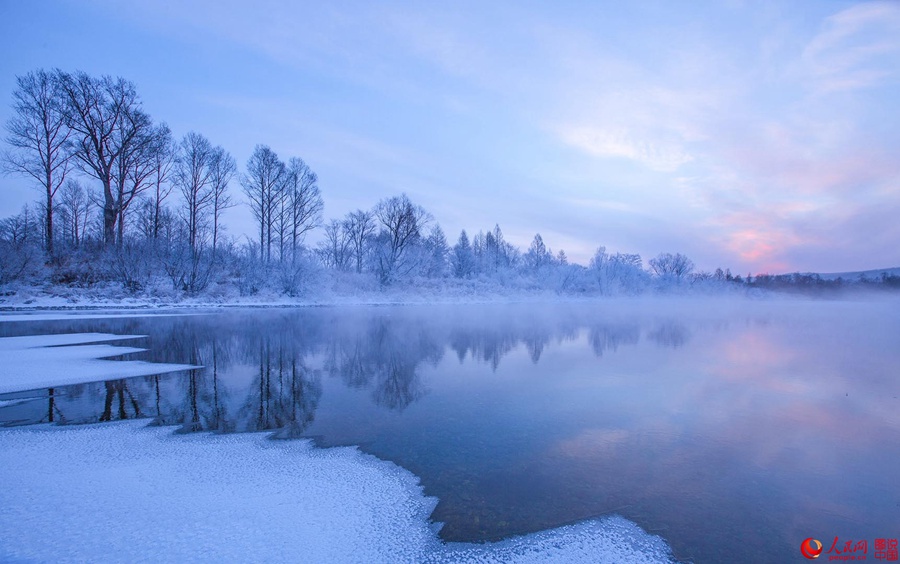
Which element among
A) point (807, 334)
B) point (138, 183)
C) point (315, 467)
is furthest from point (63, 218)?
point (807, 334)

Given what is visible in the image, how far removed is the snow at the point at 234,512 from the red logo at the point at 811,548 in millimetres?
1253

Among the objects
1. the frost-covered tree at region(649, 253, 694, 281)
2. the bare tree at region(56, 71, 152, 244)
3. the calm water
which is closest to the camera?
the calm water

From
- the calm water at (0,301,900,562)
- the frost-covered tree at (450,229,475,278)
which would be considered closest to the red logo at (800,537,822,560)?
the calm water at (0,301,900,562)

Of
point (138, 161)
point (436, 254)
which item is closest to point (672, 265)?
point (436, 254)

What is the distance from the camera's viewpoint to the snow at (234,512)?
3.22 metres

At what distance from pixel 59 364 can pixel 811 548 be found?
13.8 metres

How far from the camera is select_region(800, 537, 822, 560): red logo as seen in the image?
351cm

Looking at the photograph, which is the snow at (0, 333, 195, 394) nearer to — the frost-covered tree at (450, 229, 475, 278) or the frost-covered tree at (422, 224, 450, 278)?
the frost-covered tree at (422, 224, 450, 278)

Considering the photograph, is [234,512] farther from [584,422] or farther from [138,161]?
[138,161]

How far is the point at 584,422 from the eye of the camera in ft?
21.9

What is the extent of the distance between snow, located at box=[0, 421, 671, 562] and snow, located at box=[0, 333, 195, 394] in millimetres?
3720

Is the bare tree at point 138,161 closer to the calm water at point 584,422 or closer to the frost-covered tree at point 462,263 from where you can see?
the calm water at point 584,422

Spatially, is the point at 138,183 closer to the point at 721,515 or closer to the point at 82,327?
the point at 82,327

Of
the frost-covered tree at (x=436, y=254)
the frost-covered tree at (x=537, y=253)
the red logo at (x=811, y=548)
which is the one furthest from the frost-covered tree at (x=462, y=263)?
the red logo at (x=811, y=548)
